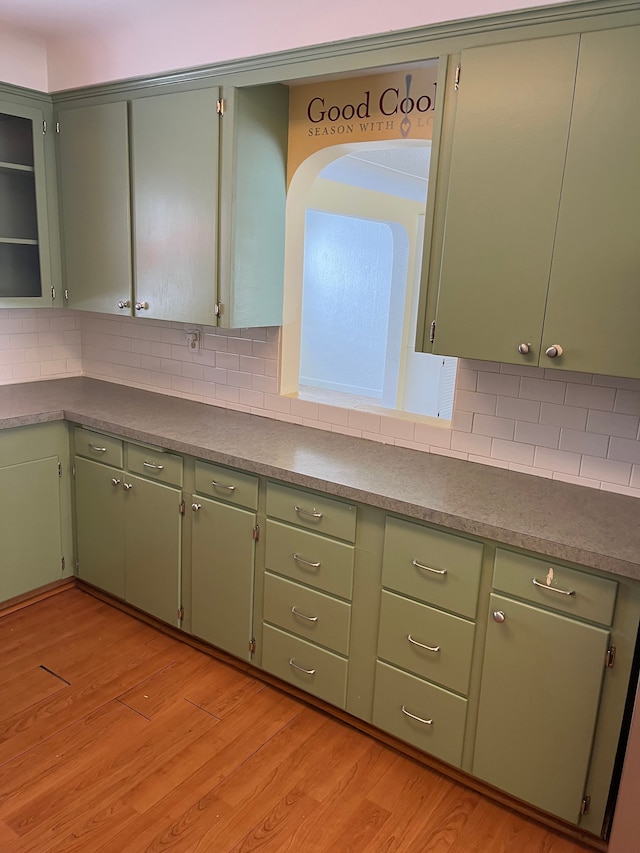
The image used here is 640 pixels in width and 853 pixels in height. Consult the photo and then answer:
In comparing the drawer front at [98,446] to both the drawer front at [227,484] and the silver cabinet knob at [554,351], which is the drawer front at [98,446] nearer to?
the drawer front at [227,484]

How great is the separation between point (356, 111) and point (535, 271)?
1.09 m

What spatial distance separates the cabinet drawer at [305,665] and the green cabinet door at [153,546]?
0.51m

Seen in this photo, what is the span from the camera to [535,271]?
200cm

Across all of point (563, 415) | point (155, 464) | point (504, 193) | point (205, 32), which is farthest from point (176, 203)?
point (563, 415)

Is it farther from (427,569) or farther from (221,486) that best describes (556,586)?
(221,486)

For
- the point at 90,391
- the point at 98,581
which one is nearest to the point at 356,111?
the point at 90,391

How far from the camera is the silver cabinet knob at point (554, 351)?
1.99 metres

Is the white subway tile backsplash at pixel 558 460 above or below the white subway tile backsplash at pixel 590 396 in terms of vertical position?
below

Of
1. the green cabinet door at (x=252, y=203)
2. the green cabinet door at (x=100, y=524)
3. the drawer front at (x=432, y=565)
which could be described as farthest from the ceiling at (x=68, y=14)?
the drawer front at (x=432, y=565)

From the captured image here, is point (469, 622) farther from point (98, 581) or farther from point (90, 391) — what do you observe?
point (90, 391)

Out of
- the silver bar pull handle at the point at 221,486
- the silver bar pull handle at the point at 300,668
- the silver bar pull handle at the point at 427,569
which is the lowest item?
the silver bar pull handle at the point at 300,668

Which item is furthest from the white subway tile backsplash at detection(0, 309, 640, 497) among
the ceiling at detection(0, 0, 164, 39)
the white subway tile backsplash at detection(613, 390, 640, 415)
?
the ceiling at detection(0, 0, 164, 39)

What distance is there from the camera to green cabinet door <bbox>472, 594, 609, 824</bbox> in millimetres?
1896

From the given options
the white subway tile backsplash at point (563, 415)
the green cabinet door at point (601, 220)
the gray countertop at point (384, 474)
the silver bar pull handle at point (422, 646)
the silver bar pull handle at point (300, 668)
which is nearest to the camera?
the green cabinet door at point (601, 220)
